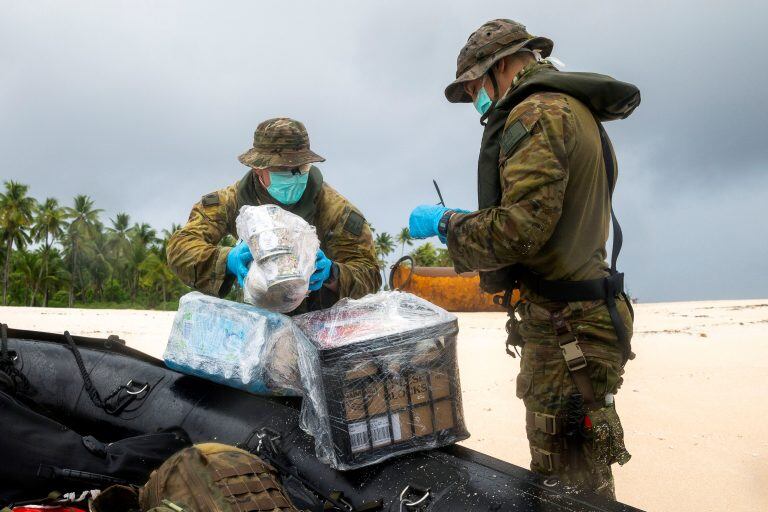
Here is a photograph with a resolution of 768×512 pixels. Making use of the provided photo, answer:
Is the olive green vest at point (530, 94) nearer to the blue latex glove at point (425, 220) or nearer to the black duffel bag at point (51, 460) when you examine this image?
the blue latex glove at point (425, 220)

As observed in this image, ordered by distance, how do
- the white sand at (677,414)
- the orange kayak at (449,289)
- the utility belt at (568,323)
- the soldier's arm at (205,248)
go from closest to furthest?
the utility belt at (568,323)
the soldier's arm at (205,248)
the white sand at (677,414)
the orange kayak at (449,289)

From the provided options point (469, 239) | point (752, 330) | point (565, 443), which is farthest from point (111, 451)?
point (752, 330)

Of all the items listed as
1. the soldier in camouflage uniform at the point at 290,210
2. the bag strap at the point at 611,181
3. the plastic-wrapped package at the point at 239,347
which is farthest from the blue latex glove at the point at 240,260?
the bag strap at the point at 611,181

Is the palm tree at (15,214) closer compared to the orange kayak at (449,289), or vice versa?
the orange kayak at (449,289)

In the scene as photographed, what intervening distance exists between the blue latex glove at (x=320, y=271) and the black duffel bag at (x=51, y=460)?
3.11 feet

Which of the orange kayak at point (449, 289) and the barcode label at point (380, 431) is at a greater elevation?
the barcode label at point (380, 431)

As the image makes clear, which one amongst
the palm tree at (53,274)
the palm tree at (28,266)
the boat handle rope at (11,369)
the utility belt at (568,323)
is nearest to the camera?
the utility belt at (568,323)

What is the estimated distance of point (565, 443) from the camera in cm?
225

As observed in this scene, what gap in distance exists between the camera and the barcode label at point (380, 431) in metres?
2.05

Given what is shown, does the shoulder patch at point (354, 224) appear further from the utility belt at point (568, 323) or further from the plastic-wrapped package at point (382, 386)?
the utility belt at point (568, 323)

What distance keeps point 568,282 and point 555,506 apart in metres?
0.77

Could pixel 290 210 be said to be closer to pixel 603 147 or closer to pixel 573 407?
Result: pixel 603 147

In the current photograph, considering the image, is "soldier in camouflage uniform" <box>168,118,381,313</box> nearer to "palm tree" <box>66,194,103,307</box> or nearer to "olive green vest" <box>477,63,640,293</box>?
"olive green vest" <box>477,63,640,293</box>

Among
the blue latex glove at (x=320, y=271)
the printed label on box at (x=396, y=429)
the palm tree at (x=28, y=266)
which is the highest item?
the palm tree at (x=28, y=266)
